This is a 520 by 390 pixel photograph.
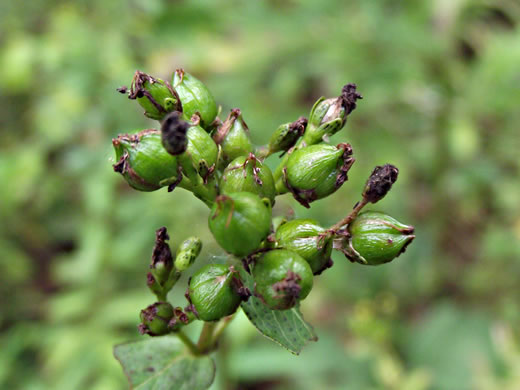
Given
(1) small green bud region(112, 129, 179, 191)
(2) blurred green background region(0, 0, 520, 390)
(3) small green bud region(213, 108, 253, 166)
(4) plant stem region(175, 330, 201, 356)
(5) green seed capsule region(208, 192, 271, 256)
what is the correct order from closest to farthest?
(5) green seed capsule region(208, 192, 271, 256), (1) small green bud region(112, 129, 179, 191), (3) small green bud region(213, 108, 253, 166), (4) plant stem region(175, 330, 201, 356), (2) blurred green background region(0, 0, 520, 390)

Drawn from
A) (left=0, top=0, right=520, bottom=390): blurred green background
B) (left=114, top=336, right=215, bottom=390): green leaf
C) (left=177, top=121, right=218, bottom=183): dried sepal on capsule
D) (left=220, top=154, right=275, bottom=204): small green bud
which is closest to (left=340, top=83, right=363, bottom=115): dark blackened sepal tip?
(left=220, top=154, right=275, bottom=204): small green bud

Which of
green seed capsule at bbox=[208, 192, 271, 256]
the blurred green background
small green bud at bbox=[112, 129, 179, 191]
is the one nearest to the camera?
green seed capsule at bbox=[208, 192, 271, 256]

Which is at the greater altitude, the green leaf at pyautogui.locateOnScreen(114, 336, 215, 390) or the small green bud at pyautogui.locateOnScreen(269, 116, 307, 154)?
the small green bud at pyautogui.locateOnScreen(269, 116, 307, 154)

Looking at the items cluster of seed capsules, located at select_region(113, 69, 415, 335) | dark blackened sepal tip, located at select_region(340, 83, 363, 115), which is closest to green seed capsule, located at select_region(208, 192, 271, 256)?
cluster of seed capsules, located at select_region(113, 69, 415, 335)

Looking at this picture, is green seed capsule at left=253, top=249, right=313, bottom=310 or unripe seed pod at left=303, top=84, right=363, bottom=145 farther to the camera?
unripe seed pod at left=303, top=84, right=363, bottom=145

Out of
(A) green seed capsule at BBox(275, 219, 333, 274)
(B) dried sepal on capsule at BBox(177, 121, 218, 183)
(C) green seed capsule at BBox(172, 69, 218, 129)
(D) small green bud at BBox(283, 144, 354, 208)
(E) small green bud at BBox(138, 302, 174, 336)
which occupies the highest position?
(C) green seed capsule at BBox(172, 69, 218, 129)

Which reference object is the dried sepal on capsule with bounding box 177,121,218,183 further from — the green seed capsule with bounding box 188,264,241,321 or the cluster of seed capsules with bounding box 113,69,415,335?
the green seed capsule with bounding box 188,264,241,321

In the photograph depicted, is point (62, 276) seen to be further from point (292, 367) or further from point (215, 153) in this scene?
point (215, 153)
